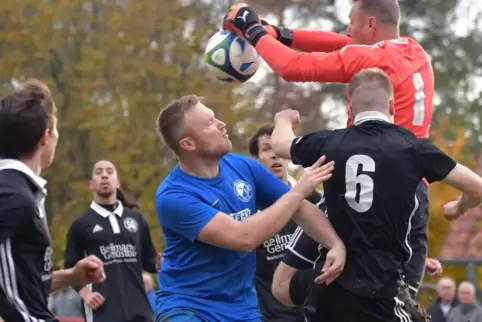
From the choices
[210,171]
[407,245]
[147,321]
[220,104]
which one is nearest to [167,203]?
[210,171]

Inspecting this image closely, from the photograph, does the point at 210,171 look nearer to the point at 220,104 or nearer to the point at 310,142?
the point at 310,142

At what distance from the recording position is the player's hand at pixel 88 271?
5.40 m

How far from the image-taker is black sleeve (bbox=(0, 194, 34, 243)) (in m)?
4.60

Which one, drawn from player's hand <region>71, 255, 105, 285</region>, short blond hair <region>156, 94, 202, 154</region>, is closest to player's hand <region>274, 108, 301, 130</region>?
short blond hair <region>156, 94, 202, 154</region>

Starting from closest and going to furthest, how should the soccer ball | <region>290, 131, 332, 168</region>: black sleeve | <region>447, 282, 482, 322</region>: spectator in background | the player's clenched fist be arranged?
<region>290, 131, 332, 168</region>: black sleeve
the player's clenched fist
the soccer ball
<region>447, 282, 482, 322</region>: spectator in background

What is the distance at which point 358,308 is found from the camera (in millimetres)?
5277

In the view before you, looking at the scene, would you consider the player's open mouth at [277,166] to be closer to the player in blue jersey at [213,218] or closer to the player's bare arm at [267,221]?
the player in blue jersey at [213,218]

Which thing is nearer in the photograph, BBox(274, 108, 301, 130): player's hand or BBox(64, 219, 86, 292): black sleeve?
BBox(274, 108, 301, 130): player's hand

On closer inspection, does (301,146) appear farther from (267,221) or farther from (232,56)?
(232,56)

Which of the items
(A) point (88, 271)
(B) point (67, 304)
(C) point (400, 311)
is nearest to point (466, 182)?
(C) point (400, 311)

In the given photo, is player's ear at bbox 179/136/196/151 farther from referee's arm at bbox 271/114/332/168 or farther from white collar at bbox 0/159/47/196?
white collar at bbox 0/159/47/196

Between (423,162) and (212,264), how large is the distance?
1455 millimetres


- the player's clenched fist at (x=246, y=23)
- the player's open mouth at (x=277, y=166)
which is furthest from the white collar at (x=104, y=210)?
the player's clenched fist at (x=246, y=23)

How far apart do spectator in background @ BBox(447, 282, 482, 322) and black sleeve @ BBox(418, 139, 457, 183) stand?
6.08 m
